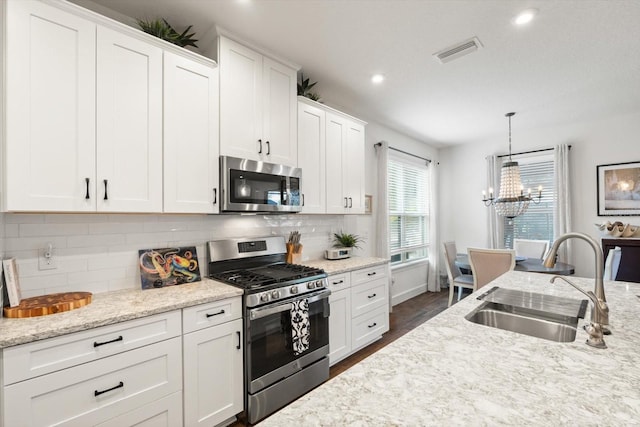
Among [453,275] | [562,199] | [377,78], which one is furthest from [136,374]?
[562,199]

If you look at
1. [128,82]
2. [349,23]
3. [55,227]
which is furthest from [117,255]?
[349,23]

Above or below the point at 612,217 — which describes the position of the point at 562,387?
below

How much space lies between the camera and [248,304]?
197 cm

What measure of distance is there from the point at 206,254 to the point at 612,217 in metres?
5.34

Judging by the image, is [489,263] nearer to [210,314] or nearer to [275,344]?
[275,344]

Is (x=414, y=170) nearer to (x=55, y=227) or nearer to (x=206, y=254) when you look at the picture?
(x=206, y=254)

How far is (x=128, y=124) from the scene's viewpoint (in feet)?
5.96

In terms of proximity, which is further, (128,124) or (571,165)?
(571,165)

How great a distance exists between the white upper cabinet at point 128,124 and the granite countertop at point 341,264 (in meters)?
1.54

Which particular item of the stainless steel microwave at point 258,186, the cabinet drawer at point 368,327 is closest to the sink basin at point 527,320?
the cabinet drawer at point 368,327

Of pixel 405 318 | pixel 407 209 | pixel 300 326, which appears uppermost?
pixel 407 209

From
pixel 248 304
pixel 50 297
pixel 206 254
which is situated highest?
pixel 206 254

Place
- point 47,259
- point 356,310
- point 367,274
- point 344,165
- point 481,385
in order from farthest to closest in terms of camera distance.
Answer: point 344,165 → point 367,274 → point 356,310 → point 47,259 → point 481,385

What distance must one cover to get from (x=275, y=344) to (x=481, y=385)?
1.56 metres
